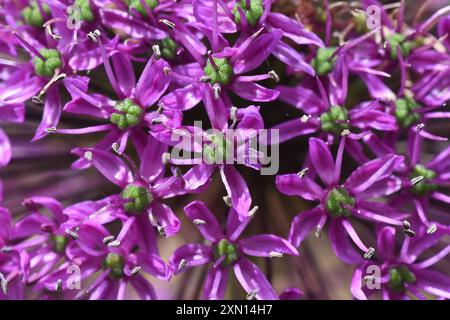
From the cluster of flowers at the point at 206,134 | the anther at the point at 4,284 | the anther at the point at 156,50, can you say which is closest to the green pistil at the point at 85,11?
the cluster of flowers at the point at 206,134

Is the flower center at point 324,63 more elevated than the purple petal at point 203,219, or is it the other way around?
the flower center at point 324,63

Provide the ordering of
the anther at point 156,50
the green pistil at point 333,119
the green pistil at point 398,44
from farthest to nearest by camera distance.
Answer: the green pistil at point 398,44 → the green pistil at point 333,119 → the anther at point 156,50

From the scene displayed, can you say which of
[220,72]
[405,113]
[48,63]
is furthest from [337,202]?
[48,63]

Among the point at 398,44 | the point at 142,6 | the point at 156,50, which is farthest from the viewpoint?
the point at 398,44

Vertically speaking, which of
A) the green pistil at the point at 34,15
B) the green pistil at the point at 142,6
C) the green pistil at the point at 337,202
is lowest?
the green pistil at the point at 337,202

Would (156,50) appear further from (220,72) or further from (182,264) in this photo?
(182,264)

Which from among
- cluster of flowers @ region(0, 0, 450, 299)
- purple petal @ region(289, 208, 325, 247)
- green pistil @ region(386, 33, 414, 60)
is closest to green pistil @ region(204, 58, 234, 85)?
cluster of flowers @ region(0, 0, 450, 299)

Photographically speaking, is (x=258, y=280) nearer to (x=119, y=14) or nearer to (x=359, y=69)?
(x=359, y=69)

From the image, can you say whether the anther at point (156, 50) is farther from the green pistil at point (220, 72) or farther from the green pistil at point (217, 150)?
the green pistil at point (217, 150)
